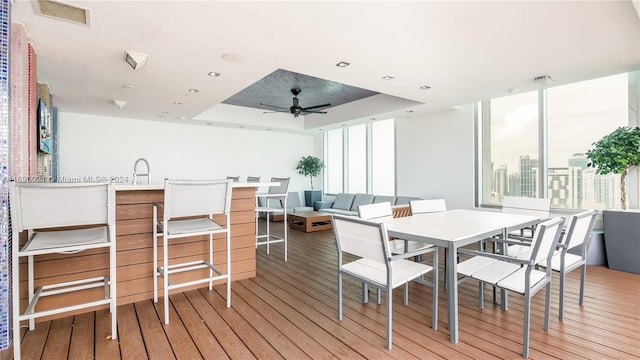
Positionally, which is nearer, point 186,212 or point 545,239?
point 545,239

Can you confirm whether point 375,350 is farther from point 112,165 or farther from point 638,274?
point 112,165

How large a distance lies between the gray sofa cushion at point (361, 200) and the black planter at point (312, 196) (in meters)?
1.60

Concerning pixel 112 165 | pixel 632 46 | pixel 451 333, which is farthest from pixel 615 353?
pixel 112 165

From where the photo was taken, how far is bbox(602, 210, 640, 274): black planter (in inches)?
137

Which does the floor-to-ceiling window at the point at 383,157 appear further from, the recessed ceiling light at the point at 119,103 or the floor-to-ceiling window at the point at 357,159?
the recessed ceiling light at the point at 119,103

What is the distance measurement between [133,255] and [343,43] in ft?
8.92

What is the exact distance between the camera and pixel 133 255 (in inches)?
109

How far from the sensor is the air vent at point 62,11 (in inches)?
86.2

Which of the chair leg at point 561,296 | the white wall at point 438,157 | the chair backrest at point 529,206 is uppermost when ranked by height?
the white wall at point 438,157

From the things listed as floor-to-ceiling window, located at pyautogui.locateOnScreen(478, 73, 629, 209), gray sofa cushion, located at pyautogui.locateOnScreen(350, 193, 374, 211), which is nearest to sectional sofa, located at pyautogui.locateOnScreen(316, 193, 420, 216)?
gray sofa cushion, located at pyautogui.locateOnScreen(350, 193, 374, 211)

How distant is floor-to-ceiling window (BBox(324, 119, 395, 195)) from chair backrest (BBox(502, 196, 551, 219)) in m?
3.48

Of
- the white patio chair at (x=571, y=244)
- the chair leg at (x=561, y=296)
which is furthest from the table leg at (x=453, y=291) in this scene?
the chair leg at (x=561, y=296)

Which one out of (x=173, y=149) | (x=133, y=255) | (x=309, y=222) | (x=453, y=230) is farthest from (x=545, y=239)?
(x=173, y=149)

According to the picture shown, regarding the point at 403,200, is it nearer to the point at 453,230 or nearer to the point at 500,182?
the point at 500,182
